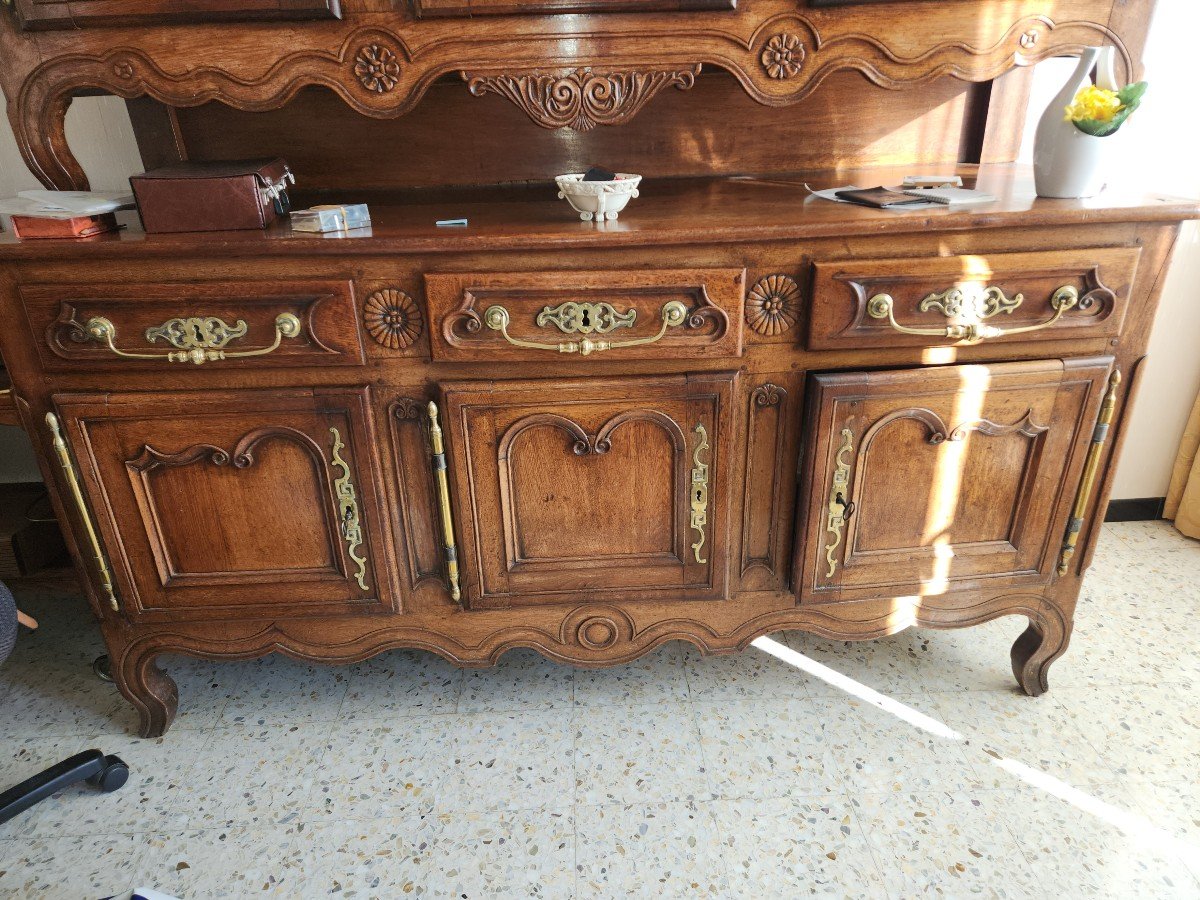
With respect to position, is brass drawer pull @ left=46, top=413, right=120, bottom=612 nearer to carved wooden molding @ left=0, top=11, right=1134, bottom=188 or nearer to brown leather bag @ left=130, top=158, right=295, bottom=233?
brown leather bag @ left=130, top=158, right=295, bottom=233

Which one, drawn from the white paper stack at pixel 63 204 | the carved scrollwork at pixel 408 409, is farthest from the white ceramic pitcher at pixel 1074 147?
the white paper stack at pixel 63 204

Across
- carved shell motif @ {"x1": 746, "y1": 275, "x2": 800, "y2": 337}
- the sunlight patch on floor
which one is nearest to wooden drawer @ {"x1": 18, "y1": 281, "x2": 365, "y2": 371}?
carved shell motif @ {"x1": 746, "y1": 275, "x2": 800, "y2": 337}

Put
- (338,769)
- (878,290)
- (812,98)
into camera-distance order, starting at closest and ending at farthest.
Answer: (878,290) < (338,769) < (812,98)

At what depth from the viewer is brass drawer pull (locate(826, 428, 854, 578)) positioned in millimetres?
1288

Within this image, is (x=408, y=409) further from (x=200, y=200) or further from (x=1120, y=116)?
(x=1120, y=116)

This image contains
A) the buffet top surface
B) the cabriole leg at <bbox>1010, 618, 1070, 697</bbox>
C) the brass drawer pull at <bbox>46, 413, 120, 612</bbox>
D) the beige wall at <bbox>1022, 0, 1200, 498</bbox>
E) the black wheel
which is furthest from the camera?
the beige wall at <bbox>1022, 0, 1200, 498</bbox>

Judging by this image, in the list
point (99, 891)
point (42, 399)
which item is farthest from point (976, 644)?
point (42, 399)

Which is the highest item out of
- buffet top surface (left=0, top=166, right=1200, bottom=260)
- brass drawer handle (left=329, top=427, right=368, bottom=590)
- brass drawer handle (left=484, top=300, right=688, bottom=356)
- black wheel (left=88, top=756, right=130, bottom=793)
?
buffet top surface (left=0, top=166, right=1200, bottom=260)

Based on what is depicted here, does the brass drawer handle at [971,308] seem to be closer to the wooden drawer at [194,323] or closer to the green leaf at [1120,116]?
the green leaf at [1120,116]

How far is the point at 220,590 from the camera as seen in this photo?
138cm

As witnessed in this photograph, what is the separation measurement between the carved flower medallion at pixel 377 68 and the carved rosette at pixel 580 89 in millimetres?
123

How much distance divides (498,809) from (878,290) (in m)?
1.11

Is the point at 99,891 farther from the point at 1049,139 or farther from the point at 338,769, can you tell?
the point at 1049,139

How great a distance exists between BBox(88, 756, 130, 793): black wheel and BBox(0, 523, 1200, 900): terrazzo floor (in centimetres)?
2
